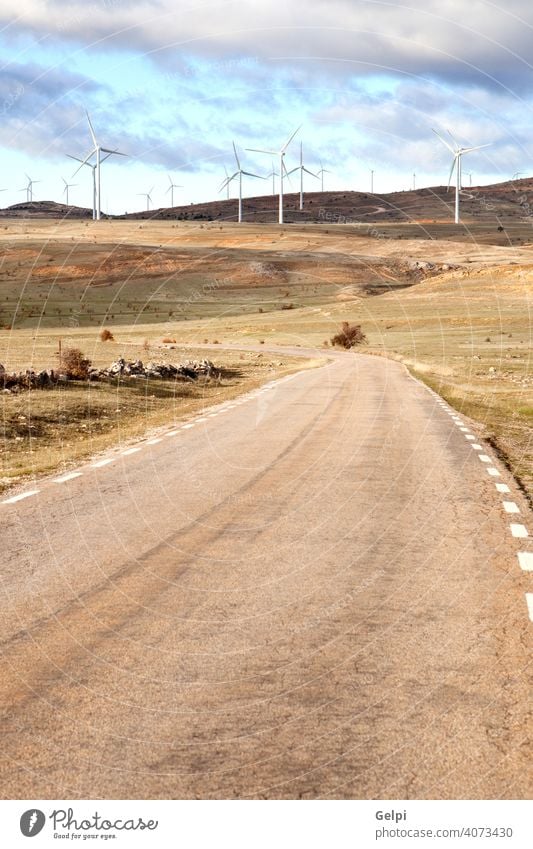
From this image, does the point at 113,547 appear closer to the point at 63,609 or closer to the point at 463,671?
the point at 63,609

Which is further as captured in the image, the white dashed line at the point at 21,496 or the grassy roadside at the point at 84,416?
the grassy roadside at the point at 84,416

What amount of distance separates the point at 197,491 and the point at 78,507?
186 centimetres

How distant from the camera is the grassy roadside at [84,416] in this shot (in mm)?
19312

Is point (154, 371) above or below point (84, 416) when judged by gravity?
above

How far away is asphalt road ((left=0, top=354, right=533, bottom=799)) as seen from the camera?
544 cm

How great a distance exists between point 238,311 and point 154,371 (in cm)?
8688

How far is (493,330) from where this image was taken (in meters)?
92.9

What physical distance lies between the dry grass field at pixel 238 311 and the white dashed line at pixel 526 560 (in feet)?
18.3

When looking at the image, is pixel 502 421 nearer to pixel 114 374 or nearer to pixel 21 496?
pixel 114 374

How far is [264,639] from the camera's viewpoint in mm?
7641

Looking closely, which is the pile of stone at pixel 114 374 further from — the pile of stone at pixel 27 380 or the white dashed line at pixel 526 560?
the white dashed line at pixel 526 560

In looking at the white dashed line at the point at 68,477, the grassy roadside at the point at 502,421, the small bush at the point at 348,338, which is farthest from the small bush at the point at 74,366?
the small bush at the point at 348,338

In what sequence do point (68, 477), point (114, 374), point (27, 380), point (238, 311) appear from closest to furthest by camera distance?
1. point (68, 477)
2. point (27, 380)
3. point (114, 374)
4. point (238, 311)

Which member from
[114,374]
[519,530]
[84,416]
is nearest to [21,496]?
[519,530]
